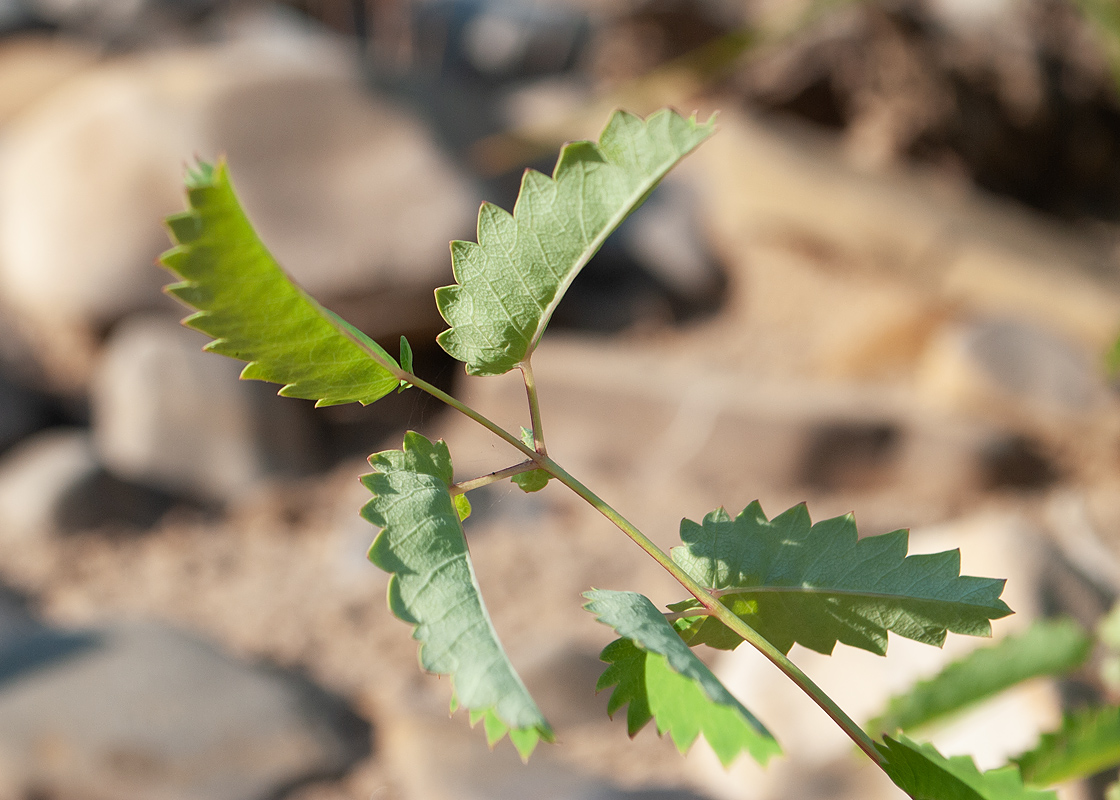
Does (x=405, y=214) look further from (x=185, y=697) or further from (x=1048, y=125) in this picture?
(x=1048, y=125)

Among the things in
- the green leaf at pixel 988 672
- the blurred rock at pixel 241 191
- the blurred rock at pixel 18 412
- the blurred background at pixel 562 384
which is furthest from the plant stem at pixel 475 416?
the blurred rock at pixel 18 412

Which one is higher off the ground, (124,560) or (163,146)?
(163,146)

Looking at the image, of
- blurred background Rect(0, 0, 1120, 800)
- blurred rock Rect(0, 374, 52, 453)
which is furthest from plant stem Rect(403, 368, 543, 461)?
blurred rock Rect(0, 374, 52, 453)

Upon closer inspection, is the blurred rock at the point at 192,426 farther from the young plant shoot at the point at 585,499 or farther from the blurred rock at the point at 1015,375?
the young plant shoot at the point at 585,499

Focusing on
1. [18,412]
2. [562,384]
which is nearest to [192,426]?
[18,412]

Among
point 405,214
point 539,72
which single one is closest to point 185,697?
point 405,214

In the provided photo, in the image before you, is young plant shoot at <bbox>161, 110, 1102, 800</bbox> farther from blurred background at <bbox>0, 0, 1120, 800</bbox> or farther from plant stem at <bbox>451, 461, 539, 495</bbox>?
blurred background at <bbox>0, 0, 1120, 800</bbox>
